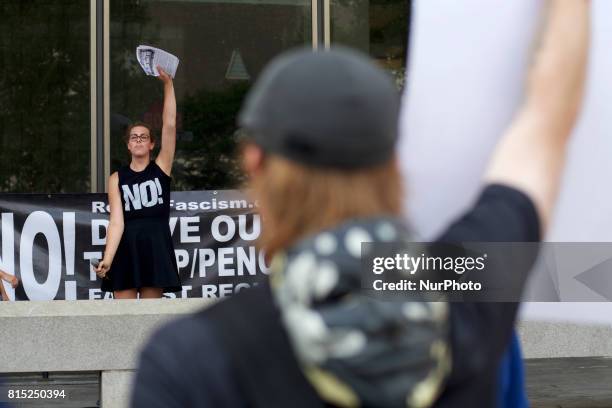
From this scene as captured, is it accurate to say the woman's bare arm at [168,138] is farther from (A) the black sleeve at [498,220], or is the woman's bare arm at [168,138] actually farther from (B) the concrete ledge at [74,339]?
(A) the black sleeve at [498,220]

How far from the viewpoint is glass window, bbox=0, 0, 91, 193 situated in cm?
1208

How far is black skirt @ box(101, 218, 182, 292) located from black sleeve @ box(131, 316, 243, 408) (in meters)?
7.88

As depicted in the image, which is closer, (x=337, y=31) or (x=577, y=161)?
(x=577, y=161)

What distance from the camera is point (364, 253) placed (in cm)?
140

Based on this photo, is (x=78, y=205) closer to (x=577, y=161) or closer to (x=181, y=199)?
(x=181, y=199)

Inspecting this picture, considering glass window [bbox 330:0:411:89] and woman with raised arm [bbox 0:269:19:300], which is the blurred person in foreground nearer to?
woman with raised arm [bbox 0:269:19:300]

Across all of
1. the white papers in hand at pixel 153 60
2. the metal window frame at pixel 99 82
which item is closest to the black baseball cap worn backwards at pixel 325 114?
the white papers in hand at pixel 153 60

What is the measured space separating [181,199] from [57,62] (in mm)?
2753

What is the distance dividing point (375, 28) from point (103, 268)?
4.53 m

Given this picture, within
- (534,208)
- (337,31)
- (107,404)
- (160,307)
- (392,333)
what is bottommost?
(107,404)

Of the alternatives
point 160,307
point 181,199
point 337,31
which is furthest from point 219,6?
point 160,307

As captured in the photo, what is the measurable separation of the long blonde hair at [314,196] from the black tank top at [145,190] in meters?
7.51

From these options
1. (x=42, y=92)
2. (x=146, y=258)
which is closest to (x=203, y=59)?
(x=42, y=92)

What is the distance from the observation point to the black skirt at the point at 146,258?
9.29 metres
